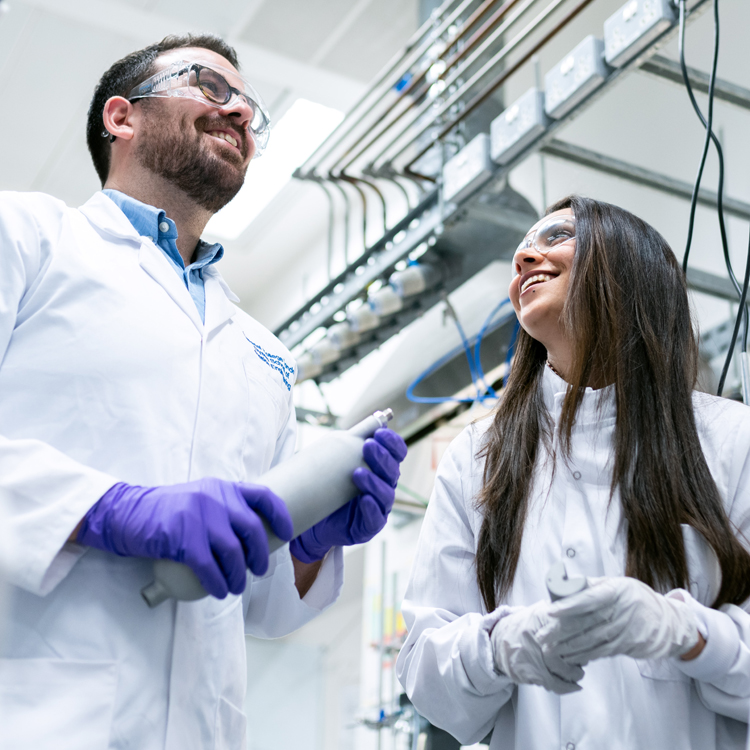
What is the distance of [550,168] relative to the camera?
3.15 metres

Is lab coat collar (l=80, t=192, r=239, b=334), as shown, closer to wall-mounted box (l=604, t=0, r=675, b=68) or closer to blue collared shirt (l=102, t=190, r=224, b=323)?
blue collared shirt (l=102, t=190, r=224, b=323)

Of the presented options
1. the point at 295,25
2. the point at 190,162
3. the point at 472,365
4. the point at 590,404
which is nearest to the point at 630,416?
the point at 590,404

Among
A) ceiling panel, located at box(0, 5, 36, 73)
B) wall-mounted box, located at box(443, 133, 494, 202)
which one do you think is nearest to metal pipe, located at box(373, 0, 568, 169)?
wall-mounted box, located at box(443, 133, 494, 202)

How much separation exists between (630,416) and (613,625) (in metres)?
0.35

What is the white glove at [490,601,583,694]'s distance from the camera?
91 centimetres

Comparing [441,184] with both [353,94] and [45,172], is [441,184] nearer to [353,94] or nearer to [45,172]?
[353,94]

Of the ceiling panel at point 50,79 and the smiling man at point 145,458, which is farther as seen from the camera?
the ceiling panel at point 50,79

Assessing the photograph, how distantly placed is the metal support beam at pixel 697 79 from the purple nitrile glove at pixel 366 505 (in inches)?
52.3

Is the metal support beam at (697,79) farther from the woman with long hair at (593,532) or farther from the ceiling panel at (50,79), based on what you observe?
the ceiling panel at (50,79)

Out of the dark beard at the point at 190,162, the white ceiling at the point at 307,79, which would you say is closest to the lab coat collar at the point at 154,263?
the dark beard at the point at 190,162

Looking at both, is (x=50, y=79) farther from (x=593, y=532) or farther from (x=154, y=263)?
(x=593, y=532)

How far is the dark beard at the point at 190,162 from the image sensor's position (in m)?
1.38

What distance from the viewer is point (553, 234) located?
A: 4.45ft

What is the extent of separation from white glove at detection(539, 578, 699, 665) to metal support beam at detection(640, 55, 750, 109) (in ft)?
4.79
